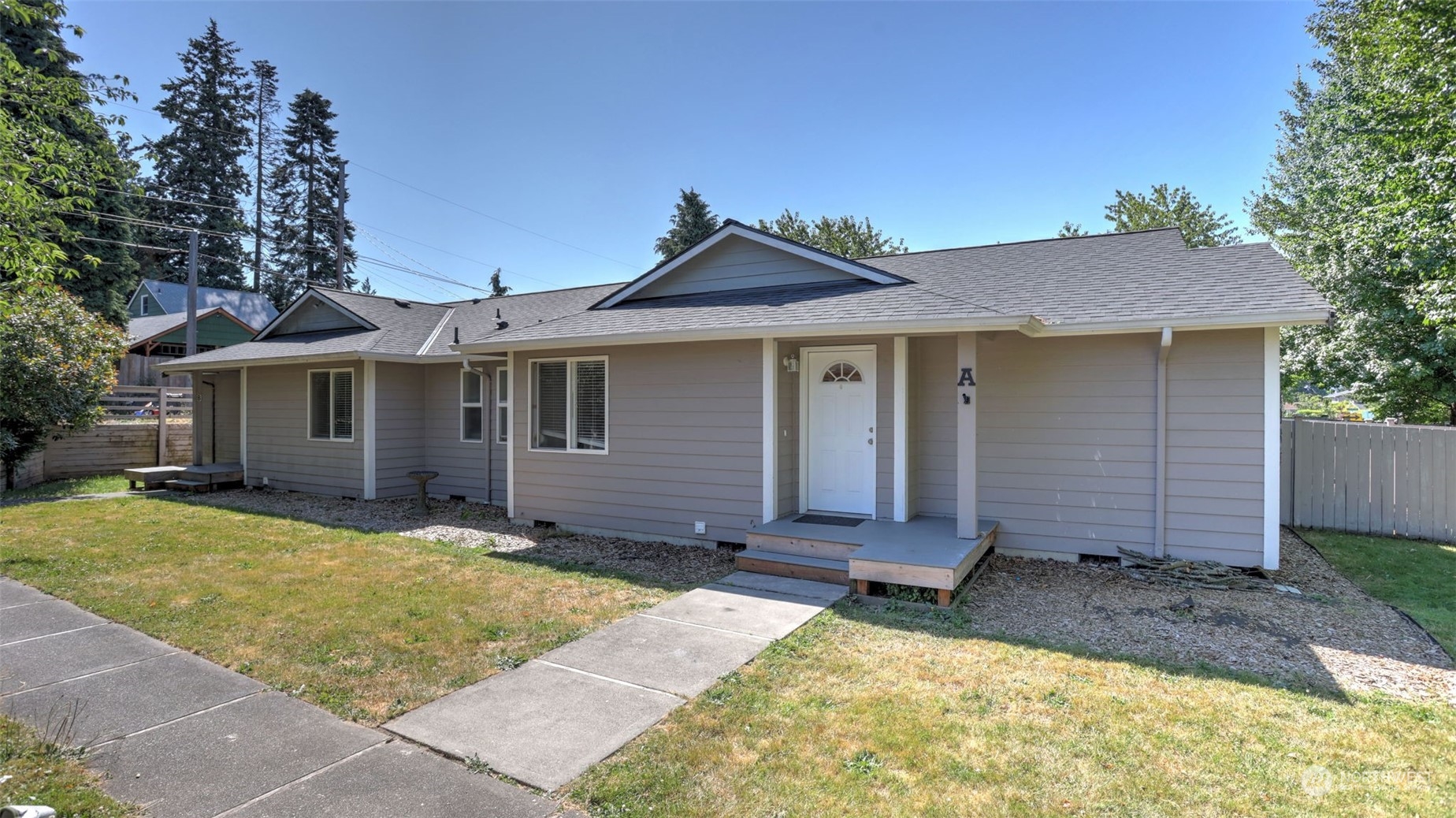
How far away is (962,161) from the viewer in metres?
15.0

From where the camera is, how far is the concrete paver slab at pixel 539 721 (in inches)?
115

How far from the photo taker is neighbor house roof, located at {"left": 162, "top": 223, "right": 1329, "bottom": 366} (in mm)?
5820

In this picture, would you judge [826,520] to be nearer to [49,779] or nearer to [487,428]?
A: [49,779]

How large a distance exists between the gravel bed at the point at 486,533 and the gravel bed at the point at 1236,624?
2.78 m

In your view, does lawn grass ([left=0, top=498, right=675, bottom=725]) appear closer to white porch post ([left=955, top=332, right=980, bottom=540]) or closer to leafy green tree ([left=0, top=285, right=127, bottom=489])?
white porch post ([left=955, top=332, right=980, bottom=540])

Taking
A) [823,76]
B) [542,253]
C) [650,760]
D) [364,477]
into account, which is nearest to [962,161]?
[823,76]

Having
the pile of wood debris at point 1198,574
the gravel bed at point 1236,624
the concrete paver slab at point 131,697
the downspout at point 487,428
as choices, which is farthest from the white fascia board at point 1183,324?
the downspout at point 487,428

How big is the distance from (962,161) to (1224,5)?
608cm

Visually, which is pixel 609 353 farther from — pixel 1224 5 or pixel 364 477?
pixel 1224 5

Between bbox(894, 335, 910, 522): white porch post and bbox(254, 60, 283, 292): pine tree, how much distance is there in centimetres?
3665

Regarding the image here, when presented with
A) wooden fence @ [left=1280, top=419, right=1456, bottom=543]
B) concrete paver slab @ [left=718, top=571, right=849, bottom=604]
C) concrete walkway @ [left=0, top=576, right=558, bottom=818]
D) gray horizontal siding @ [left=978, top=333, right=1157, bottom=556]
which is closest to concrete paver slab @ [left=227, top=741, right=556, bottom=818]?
concrete walkway @ [left=0, top=576, right=558, bottom=818]


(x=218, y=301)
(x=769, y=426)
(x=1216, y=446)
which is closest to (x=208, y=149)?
(x=218, y=301)

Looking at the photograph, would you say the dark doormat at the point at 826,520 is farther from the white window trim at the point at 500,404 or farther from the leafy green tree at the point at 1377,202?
the leafy green tree at the point at 1377,202

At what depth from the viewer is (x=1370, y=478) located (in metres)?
8.01
